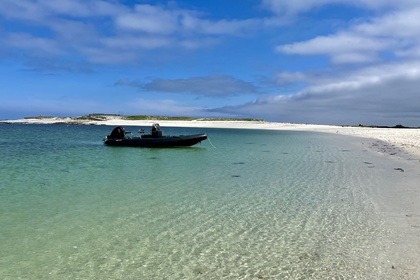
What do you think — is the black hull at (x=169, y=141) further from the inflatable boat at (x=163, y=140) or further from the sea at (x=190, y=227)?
the sea at (x=190, y=227)

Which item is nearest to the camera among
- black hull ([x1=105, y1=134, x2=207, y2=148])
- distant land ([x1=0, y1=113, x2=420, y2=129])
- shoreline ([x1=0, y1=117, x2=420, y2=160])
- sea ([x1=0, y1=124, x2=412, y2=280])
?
sea ([x1=0, y1=124, x2=412, y2=280])

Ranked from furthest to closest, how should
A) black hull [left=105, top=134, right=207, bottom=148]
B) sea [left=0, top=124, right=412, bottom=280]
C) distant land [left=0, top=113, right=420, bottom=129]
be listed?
distant land [left=0, top=113, right=420, bottom=129], black hull [left=105, top=134, right=207, bottom=148], sea [left=0, top=124, right=412, bottom=280]

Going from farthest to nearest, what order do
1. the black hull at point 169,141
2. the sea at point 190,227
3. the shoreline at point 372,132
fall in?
the black hull at point 169,141, the shoreline at point 372,132, the sea at point 190,227

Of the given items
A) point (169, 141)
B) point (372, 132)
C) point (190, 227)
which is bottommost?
point (190, 227)

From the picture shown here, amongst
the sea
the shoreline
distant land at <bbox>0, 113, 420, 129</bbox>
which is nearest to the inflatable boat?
the shoreline

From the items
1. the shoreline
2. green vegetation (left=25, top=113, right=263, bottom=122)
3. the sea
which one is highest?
green vegetation (left=25, top=113, right=263, bottom=122)

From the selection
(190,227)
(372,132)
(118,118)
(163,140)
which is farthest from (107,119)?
(190,227)

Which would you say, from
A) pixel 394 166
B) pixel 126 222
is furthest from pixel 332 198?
pixel 394 166

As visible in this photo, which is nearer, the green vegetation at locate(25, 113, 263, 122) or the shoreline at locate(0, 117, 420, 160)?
the shoreline at locate(0, 117, 420, 160)

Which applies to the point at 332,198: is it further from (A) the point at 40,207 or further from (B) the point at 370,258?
(A) the point at 40,207

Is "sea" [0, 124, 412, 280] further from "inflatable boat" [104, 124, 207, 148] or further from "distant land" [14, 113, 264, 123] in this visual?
"distant land" [14, 113, 264, 123]

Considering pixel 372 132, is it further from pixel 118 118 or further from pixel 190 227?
pixel 118 118

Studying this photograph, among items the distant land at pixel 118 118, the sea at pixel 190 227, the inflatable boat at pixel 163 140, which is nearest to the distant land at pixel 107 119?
the distant land at pixel 118 118

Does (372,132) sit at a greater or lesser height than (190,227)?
greater
